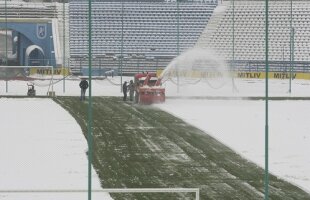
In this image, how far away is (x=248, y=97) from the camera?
53.3 metres

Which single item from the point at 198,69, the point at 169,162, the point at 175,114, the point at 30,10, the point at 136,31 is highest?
the point at 30,10

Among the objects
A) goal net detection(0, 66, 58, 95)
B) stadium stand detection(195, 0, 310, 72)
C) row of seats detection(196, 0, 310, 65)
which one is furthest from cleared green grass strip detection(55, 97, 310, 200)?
row of seats detection(196, 0, 310, 65)

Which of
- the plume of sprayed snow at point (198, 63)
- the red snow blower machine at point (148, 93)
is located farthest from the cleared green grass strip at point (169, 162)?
the plume of sprayed snow at point (198, 63)

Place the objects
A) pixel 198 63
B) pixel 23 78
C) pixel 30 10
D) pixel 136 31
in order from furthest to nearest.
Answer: pixel 30 10 < pixel 136 31 < pixel 198 63 < pixel 23 78

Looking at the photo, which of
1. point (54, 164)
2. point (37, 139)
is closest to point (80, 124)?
point (37, 139)

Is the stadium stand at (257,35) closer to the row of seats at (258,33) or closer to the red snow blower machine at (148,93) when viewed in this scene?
the row of seats at (258,33)

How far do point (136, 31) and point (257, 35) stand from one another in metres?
12.2

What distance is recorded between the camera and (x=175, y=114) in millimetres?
42688

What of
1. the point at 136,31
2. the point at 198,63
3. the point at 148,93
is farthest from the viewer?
the point at 136,31

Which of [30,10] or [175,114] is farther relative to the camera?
[30,10]

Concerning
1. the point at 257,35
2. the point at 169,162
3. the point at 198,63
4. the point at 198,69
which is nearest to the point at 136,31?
the point at 198,63

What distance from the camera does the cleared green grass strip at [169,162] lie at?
23391 mm

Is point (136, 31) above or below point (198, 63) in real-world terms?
above

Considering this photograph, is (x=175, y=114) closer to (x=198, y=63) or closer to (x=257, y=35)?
(x=198, y=63)
